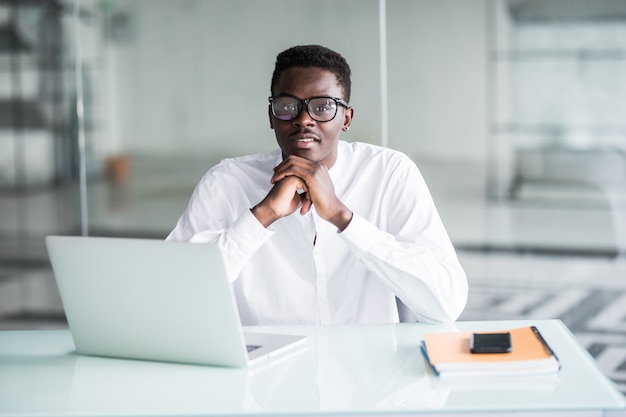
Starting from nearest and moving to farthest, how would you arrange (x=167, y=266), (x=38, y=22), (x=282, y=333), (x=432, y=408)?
(x=432, y=408)
(x=167, y=266)
(x=282, y=333)
(x=38, y=22)

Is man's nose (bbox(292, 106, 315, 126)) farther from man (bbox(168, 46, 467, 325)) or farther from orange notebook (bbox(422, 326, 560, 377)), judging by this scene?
orange notebook (bbox(422, 326, 560, 377))

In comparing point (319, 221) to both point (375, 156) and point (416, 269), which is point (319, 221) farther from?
point (416, 269)

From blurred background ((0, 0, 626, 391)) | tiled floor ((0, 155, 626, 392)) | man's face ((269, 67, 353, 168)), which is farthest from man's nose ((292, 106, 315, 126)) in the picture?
tiled floor ((0, 155, 626, 392))

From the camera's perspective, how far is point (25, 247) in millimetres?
5262

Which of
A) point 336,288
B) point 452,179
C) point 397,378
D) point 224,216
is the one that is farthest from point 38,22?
point 397,378

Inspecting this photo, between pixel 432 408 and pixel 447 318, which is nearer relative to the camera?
pixel 432 408

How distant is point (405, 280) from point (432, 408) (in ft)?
2.41

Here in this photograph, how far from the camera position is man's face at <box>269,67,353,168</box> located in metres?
2.36

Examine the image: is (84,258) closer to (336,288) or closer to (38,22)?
(336,288)

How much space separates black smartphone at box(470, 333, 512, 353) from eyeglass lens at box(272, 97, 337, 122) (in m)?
0.81

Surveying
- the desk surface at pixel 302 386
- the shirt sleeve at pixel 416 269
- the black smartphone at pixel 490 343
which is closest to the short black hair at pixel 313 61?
the shirt sleeve at pixel 416 269

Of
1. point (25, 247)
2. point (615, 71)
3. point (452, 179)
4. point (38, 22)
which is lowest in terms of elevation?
point (25, 247)

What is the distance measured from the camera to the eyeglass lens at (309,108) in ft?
7.73

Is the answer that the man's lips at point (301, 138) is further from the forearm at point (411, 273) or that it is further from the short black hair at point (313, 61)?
the forearm at point (411, 273)
